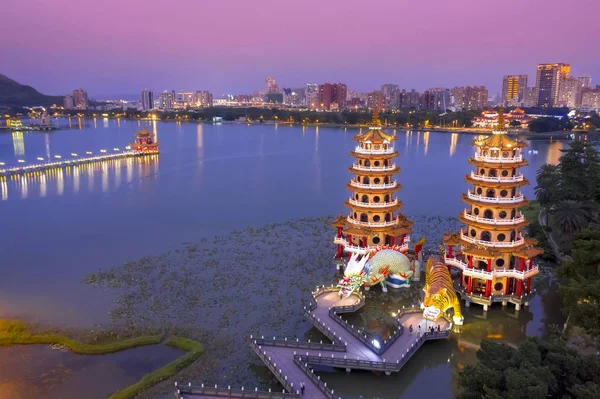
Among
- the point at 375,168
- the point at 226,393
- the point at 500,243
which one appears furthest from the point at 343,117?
the point at 226,393

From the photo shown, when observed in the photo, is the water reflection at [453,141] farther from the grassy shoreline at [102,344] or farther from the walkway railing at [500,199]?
the grassy shoreline at [102,344]

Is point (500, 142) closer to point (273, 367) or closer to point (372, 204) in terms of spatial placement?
point (372, 204)

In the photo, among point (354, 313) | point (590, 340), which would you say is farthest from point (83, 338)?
point (590, 340)

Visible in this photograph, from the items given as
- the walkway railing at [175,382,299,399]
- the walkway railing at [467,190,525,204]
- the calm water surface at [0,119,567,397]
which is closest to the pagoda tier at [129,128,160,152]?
the calm water surface at [0,119,567,397]

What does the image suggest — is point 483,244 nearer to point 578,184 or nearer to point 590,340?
point 590,340

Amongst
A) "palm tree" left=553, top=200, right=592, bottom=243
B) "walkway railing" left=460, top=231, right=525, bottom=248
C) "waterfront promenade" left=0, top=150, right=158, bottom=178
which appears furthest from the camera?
"waterfront promenade" left=0, top=150, right=158, bottom=178

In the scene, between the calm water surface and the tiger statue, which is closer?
the tiger statue

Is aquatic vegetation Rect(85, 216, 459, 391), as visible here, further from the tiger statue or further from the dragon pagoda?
the tiger statue

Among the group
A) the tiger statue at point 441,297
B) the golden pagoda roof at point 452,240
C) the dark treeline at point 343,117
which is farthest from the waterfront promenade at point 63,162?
the dark treeline at point 343,117
